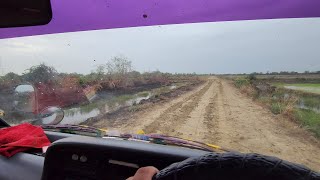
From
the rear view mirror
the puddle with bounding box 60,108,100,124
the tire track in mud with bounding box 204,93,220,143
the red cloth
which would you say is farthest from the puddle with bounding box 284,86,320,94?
the red cloth

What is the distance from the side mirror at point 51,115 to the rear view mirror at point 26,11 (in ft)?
4.50

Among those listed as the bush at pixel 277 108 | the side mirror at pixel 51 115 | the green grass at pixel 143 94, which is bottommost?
the side mirror at pixel 51 115

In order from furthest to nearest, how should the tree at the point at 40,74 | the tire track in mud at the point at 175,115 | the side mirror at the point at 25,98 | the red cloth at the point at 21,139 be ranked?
the side mirror at the point at 25,98
the red cloth at the point at 21,139
the tree at the point at 40,74
the tire track in mud at the point at 175,115

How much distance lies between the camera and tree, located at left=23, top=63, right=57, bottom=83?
286 cm

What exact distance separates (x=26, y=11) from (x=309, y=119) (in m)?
1.53

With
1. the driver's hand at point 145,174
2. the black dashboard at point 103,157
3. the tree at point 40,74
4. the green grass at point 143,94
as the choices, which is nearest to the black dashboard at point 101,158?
the black dashboard at point 103,157

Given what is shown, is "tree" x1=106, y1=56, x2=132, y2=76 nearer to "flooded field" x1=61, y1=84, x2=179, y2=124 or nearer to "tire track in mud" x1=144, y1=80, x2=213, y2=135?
"flooded field" x1=61, y1=84, x2=179, y2=124

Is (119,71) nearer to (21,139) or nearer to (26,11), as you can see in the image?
(26,11)

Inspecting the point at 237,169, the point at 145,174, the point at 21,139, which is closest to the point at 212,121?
the point at 145,174

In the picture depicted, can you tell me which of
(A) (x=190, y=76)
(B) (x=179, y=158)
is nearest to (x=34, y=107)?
(A) (x=190, y=76)

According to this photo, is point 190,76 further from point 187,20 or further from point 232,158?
point 232,158

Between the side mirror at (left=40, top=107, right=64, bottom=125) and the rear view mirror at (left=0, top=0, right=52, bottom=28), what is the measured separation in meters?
1.37

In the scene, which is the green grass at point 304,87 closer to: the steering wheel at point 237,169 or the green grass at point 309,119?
the green grass at point 309,119

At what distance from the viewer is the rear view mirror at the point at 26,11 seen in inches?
64.4
